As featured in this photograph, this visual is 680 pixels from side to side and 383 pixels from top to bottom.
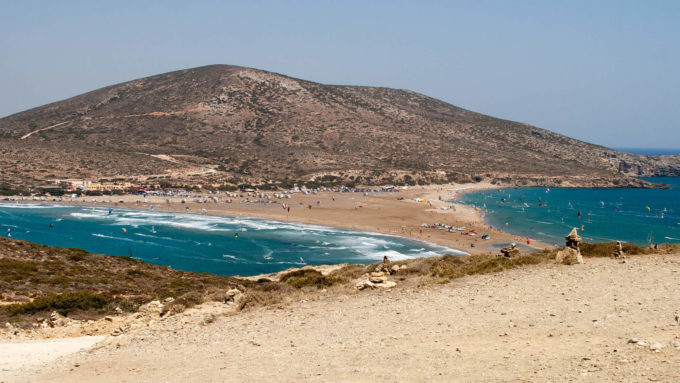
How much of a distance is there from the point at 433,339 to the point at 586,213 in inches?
2960

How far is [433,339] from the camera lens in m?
9.52

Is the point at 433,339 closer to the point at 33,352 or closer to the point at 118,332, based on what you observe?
the point at 118,332

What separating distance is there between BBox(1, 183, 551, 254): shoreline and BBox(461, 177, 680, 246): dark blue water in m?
4.69

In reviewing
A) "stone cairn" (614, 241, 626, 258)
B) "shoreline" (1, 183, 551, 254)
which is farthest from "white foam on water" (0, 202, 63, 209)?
"stone cairn" (614, 241, 626, 258)

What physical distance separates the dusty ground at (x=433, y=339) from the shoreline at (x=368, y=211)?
3507 cm

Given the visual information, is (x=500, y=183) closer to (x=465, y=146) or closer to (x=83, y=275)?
(x=465, y=146)

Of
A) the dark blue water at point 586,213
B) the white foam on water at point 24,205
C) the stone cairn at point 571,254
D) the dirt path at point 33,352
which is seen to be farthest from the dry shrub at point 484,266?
the white foam on water at point 24,205

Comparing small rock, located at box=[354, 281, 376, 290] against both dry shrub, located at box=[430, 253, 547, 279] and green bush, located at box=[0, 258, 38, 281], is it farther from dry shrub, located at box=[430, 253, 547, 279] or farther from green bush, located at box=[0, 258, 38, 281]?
green bush, located at box=[0, 258, 38, 281]

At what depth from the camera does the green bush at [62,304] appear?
14.6m

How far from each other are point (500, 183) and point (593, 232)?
6077 centimetres

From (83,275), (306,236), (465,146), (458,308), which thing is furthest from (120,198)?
(465,146)

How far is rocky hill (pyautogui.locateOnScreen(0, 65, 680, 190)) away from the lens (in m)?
102

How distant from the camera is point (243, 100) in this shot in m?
147

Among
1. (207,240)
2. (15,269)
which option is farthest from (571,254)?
(207,240)
